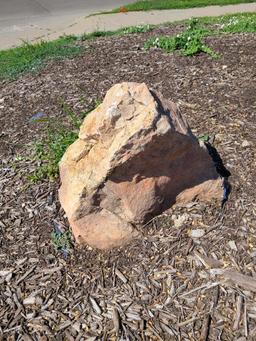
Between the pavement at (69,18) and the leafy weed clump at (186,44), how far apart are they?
3430 mm

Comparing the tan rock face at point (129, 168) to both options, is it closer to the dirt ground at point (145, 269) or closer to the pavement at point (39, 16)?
the dirt ground at point (145, 269)

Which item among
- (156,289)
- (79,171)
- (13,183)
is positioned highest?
(79,171)

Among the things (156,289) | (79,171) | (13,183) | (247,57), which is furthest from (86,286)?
(247,57)

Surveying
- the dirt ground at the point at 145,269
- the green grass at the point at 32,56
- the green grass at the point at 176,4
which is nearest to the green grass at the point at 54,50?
the green grass at the point at 32,56

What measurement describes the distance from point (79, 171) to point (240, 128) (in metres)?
1.75

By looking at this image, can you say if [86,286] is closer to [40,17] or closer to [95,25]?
[95,25]

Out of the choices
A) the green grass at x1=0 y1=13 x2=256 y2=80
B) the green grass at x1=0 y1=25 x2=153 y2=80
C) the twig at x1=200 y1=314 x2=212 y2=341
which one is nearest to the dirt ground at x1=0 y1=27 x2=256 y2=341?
the twig at x1=200 y1=314 x2=212 y2=341

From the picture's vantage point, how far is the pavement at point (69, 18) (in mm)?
10648

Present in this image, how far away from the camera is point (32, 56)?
772cm

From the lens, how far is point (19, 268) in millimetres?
3445

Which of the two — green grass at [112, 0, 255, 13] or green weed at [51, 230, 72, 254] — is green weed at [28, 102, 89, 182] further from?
green grass at [112, 0, 255, 13]

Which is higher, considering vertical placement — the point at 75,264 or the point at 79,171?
the point at 79,171

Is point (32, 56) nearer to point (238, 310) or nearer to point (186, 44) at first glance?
point (186, 44)

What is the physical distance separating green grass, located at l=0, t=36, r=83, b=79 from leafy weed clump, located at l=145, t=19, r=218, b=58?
1177mm
